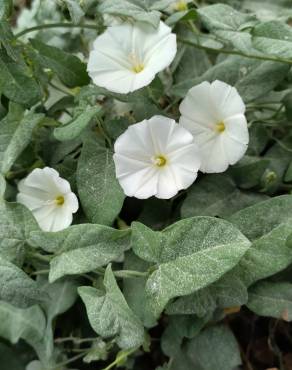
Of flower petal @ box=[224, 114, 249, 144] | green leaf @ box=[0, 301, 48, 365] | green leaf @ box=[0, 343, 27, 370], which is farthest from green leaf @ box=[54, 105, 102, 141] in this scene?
green leaf @ box=[0, 343, 27, 370]

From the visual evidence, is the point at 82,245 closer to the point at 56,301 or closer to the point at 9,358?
the point at 56,301

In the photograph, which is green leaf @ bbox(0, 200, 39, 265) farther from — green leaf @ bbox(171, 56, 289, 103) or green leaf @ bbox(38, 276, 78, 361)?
green leaf @ bbox(171, 56, 289, 103)

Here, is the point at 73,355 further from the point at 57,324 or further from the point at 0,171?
the point at 0,171

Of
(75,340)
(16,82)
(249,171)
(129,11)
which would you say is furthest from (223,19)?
(75,340)

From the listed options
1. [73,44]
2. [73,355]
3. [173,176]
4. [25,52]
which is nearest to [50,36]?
[73,44]

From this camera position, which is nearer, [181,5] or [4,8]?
[4,8]
